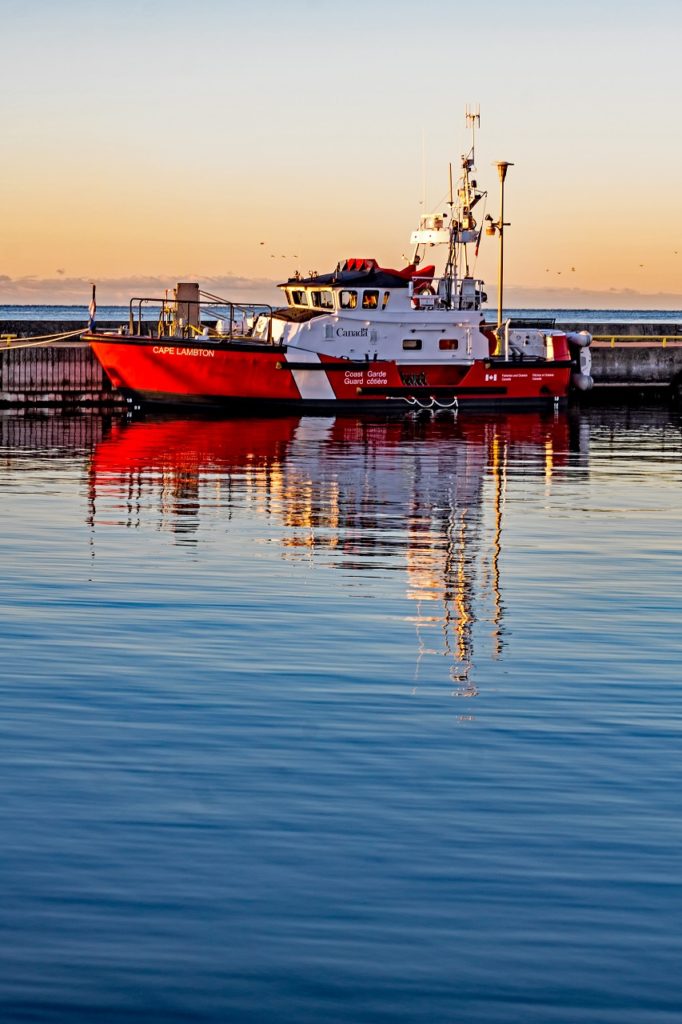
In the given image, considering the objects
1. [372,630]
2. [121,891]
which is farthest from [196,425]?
[121,891]

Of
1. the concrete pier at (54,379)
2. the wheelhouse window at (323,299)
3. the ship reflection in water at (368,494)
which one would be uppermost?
the wheelhouse window at (323,299)

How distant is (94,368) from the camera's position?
46.7m

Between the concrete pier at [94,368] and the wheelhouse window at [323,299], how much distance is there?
7.93 meters

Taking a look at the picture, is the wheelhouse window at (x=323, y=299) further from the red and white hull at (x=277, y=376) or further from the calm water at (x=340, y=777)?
the calm water at (x=340, y=777)

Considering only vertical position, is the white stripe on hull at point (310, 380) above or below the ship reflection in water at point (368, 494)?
above

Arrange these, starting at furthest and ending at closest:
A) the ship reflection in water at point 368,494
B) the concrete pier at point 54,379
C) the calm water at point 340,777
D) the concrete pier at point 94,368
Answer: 1. the concrete pier at point 94,368
2. the concrete pier at point 54,379
3. the ship reflection in water at point 368,494
4. the calm water at point 340,777

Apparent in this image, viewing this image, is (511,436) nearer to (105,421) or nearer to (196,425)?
(196,425)

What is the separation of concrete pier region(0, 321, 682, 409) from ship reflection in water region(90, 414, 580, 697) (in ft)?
23.1

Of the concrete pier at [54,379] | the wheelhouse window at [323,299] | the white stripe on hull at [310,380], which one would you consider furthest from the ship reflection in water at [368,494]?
the concrete pier at [54,379]

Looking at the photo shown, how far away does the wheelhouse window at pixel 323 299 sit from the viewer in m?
42.6

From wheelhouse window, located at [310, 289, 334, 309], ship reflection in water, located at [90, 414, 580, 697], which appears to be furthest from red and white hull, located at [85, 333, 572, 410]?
wheelhouse window, located at [310, 289, 334, 309]

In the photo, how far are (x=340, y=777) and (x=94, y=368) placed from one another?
129 ft

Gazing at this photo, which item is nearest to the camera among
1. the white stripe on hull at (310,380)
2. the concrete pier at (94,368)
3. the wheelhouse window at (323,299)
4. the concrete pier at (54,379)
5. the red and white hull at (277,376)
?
the red and white hull at (277,376)

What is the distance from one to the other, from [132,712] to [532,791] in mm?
2916
